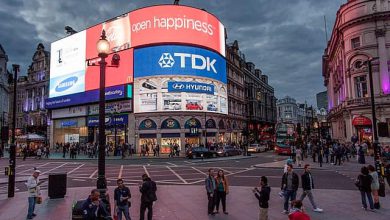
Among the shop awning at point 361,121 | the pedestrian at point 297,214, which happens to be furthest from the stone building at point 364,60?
the pedestrian at point 297,214

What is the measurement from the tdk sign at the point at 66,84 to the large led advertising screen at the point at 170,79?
18100mm

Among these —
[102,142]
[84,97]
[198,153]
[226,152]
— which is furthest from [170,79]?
[102,142]

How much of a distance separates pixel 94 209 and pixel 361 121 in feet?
133

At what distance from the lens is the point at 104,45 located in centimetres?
952

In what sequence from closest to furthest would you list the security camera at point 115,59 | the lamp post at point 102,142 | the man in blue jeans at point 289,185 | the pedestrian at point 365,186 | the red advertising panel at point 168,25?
the lamp post at point 102,142 < the security camera at point 115,59 < the man in blue jeans at point 289,185 < the pedestrian at point 365,186 < the red advertising panel at point 168,25

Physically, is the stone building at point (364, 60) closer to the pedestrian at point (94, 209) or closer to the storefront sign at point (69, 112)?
the pedestrian at point (94, 209)

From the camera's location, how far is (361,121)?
39812 millimetres

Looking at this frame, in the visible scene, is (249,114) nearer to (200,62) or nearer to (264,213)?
(200,62)

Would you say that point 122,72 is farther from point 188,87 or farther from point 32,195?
point 32,195

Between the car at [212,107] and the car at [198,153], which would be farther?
the car at [212,107]

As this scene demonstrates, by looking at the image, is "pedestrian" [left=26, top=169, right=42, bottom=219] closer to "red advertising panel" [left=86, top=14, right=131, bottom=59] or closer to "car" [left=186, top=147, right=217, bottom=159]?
"car" [left=186, top=147, right=217, bottom=159]

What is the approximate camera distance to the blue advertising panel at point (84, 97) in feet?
175

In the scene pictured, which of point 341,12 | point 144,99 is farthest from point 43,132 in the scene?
point 341,12

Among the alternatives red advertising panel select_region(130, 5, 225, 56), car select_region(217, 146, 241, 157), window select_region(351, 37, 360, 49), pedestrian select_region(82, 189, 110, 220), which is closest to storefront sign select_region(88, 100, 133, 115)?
red advertising panel select_region(130, 5, 225, 56)
